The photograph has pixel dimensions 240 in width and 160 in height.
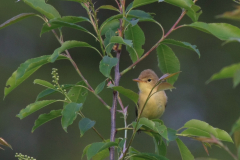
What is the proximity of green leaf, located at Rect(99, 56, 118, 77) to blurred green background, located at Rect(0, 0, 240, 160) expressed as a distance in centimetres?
717

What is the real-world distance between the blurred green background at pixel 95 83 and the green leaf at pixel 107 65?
717 centimetres

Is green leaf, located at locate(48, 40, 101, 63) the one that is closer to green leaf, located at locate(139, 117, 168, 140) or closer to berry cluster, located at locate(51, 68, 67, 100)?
berry cluster, located at locate(51, 68, 67, 100)

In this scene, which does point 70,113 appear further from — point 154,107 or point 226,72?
point 154,107

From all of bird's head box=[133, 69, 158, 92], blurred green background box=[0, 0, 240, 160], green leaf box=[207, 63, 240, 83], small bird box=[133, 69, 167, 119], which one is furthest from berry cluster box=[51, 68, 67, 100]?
blurred green background box=[0, 0, 240, 160]

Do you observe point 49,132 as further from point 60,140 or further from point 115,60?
point 115,60

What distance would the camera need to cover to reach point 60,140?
9883 mm

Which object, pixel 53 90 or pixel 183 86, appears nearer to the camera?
pixel 53 90

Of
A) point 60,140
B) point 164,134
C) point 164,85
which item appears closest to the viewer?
point 164,85

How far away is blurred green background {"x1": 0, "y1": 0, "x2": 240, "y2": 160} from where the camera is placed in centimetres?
968

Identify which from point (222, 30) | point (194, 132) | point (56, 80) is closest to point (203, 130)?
point (194, 132)

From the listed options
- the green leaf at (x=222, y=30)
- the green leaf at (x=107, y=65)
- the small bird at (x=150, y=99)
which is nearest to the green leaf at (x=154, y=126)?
the green leaf at (x=107, y=65)

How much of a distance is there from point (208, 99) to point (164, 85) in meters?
8.74

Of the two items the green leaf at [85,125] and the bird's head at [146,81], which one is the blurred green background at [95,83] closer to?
the bird's head at [146,81]

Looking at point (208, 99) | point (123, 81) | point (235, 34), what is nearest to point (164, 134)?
point (235, 34)
